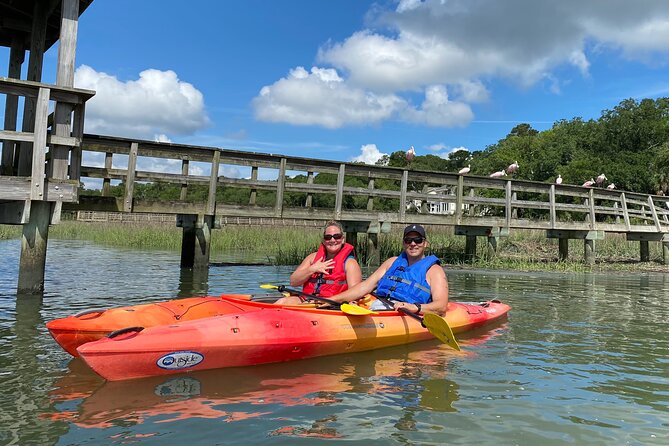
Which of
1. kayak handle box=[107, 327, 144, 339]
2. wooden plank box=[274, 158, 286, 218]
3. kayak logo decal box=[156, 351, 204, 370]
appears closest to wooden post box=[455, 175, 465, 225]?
wooden plank box=[274, 158, 286, 218]

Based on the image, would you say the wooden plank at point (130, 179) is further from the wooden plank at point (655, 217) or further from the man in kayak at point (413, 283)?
the wooden plank at point (655, 217)

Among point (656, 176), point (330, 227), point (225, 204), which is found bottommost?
point (330, 227)

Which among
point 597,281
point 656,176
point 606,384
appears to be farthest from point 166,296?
point 656,176

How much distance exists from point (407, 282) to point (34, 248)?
5156mm

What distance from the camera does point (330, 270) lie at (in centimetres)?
587

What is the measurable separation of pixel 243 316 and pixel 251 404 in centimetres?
107

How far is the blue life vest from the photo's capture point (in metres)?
5.71

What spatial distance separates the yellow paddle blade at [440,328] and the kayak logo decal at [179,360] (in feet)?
6.97

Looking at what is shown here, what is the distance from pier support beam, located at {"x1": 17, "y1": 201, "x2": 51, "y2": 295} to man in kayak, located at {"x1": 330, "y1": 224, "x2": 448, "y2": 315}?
444 cm

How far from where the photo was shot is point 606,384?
4.39 meters

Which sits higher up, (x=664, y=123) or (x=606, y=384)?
(x=664, y=123)

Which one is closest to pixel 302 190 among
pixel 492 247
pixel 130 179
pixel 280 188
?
pixel 280 188

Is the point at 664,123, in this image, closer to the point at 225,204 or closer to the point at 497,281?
the point at 497,281

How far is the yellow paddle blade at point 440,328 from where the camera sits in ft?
16.3
